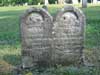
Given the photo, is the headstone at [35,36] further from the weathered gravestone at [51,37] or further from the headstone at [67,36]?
the headstone at [67,36]

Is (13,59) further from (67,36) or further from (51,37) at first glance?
(67,36)

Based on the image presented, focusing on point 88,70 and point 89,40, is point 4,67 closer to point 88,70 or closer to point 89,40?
point 88,70

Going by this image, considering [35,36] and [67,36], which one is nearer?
[35,36]

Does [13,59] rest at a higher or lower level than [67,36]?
lower

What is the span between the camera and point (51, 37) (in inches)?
402

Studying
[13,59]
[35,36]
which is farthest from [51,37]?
[13,59]

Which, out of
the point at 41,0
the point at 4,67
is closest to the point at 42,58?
the point at 4,67

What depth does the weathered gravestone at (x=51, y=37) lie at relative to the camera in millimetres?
10117

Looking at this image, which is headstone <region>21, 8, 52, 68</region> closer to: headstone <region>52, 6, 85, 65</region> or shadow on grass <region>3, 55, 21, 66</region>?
headstone <region>52, 6, 85, 65</region>

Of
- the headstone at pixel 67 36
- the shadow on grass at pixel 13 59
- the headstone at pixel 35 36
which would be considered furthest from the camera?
the shadow on grass at pixel 13 59

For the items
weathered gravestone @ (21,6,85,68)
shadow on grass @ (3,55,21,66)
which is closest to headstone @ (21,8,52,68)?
weathered gravestone @ (21,6,85,68)

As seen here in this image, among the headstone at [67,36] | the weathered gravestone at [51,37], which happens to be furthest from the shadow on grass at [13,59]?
the headstone at [67,36]

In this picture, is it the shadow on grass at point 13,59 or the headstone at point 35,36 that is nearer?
the headstone at point 35,36

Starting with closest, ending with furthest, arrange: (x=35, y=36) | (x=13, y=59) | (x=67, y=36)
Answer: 1. (x=35, y=36)
2. (x=67, y=36)
3. (x=13, y=59)
